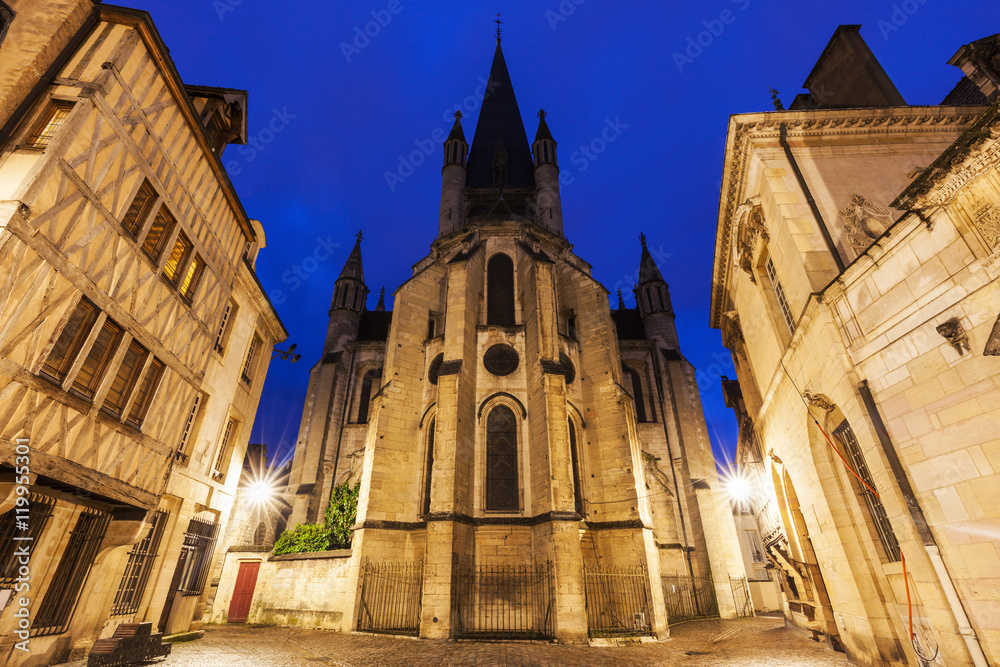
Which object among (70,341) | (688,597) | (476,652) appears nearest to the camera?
(70,341)

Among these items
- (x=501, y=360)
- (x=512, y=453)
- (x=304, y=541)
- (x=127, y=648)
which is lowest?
(x=127, y=648)

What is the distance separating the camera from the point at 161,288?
747 centimetres

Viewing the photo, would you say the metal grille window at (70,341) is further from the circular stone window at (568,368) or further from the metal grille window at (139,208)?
the circular stone window at (568,368)

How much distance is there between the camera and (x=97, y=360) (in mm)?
6324

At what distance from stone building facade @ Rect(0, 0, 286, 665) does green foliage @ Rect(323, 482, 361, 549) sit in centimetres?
518

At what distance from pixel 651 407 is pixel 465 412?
11973 mm

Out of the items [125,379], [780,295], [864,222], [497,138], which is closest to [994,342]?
[864,222]

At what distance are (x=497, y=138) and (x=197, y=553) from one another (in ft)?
98.0

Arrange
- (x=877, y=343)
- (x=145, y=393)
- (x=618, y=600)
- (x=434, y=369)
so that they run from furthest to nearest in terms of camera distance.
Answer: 1. (x=434, y=369)
2. (x=618, y=600)
3. (x=145, y=393)
4. (x=877, y=343)

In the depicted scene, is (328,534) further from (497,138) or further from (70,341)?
(497,138)

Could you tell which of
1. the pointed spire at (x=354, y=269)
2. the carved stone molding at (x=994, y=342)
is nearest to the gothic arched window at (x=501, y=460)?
the carved stone molding at (x=994, y=342)

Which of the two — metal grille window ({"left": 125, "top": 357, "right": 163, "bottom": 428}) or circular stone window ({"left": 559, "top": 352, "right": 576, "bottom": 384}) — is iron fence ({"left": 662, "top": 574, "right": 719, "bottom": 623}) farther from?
metal grille window ({"left": 125, "top": 357, "right": 163, "bottom": 428})

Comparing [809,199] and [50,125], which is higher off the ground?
[809,199]

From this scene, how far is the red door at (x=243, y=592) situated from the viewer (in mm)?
14453
